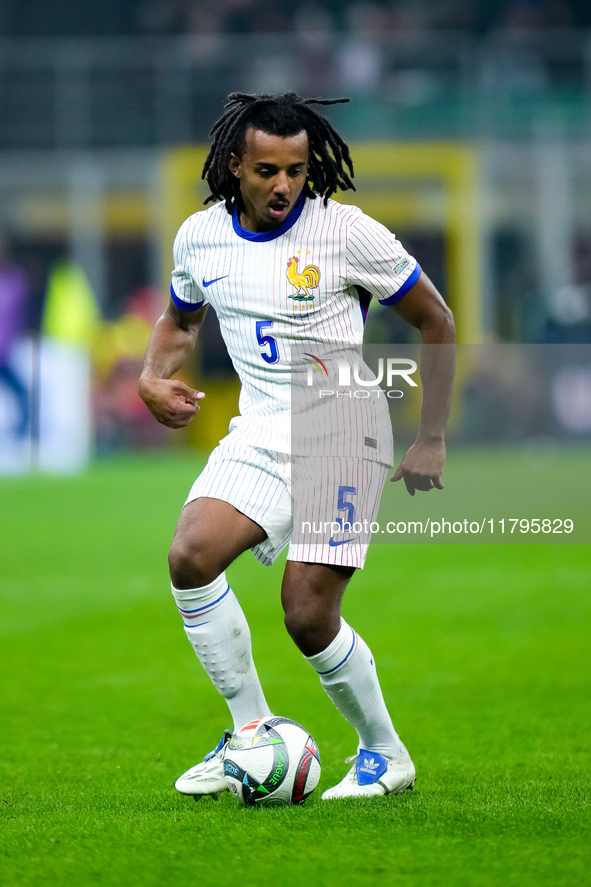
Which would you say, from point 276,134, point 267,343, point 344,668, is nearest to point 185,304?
point 267,343

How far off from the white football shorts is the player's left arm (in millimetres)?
138

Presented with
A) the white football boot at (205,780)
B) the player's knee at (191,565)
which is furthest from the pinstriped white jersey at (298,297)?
the white football boot at (205,780)

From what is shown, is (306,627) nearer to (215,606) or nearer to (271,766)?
(215,606)

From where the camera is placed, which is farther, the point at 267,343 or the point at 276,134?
the point at 267,343

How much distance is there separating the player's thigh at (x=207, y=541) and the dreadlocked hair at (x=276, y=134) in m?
0.95

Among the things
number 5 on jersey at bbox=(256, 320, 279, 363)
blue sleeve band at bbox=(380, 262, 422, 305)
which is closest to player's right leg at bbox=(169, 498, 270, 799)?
number 5 on jersey at bbox=(256, 320, 279, 363)

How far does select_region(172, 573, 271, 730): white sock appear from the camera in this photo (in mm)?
3752

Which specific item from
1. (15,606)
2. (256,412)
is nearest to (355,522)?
(256,412)

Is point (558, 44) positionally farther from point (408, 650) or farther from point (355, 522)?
point (355, 522)

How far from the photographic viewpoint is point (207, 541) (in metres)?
3.67

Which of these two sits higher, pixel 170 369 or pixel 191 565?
pixel 170 369

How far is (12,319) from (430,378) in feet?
48.9

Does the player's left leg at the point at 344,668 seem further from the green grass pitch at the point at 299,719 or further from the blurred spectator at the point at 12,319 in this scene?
the blurred spectator at the point at 12,319

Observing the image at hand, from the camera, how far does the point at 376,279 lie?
147 inches
